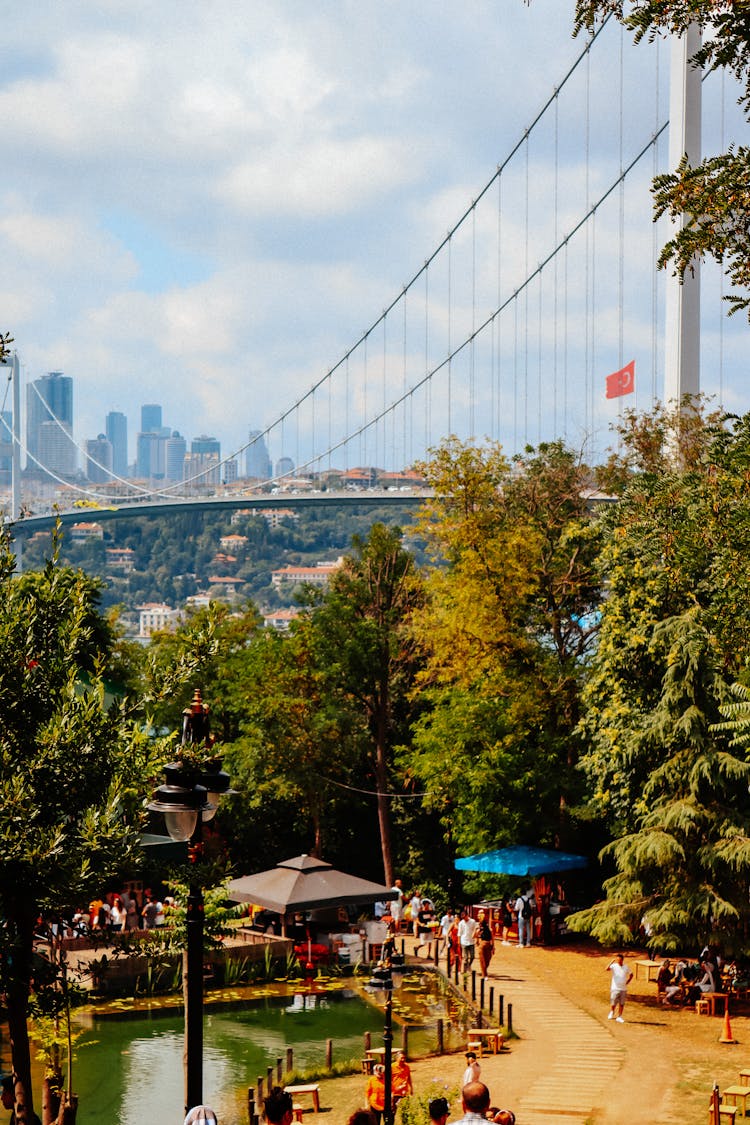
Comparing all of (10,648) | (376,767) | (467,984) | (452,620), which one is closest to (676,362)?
(452,620)

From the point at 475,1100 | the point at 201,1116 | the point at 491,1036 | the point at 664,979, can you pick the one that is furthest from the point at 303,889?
the point at 475,1100

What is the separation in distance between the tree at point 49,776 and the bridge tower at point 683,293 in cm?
A: 2505

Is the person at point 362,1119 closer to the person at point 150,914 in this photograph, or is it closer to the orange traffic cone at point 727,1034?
the orange traffic cone at point 727,1034

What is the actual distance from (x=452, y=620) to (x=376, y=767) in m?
5.54

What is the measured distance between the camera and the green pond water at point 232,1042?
56.5ft

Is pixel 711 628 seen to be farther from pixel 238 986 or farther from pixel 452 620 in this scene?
pixel 238 986

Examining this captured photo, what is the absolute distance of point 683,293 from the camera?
33.8m

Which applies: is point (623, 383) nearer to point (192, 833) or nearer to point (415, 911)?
point (415, 911)

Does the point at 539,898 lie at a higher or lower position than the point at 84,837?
lower

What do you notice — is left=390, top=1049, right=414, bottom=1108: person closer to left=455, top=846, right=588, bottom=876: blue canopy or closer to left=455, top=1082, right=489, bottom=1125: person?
left=455, top=1082, right=489, bottom=1125: person

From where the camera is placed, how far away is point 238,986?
2388cm

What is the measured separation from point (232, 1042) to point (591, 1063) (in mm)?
5333

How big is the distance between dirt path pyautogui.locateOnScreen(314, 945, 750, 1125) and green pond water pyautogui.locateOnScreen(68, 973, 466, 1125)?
3.72 feet

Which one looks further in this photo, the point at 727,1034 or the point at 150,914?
the point at 150,914
